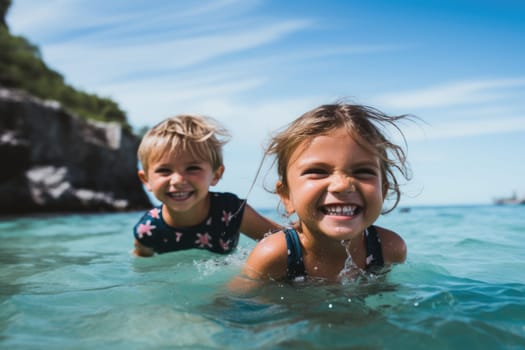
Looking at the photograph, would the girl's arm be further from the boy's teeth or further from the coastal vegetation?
the coastal vegetation

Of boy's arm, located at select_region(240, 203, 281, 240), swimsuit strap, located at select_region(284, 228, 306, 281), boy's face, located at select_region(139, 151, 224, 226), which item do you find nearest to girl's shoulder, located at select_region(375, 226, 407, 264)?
swimsuit strap, located at select_region(284, 228, 306, 281)

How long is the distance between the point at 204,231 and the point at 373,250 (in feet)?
6.08

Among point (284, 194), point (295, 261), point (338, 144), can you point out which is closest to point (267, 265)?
point (295, 261)

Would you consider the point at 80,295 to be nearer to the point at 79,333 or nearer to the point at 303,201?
the point at 79,333

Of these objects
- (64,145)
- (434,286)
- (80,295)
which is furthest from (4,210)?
(434,286)

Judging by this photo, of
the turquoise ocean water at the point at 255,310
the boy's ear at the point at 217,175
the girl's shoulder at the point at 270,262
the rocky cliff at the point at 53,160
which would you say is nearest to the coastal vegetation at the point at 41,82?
the rocky cliff at the point at 53,160

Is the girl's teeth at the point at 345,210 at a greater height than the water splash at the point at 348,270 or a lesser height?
greater

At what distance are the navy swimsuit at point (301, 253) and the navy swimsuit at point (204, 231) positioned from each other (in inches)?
61.5

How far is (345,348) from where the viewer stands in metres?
1.73

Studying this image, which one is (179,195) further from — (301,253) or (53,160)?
(53,160)

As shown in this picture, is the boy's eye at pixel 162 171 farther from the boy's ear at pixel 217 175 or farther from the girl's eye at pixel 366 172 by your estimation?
the girl's eye at pixel 366 172

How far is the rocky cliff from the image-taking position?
18203 millimetres

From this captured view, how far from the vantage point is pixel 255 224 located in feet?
15.0

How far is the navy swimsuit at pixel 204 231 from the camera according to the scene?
14.6ft
